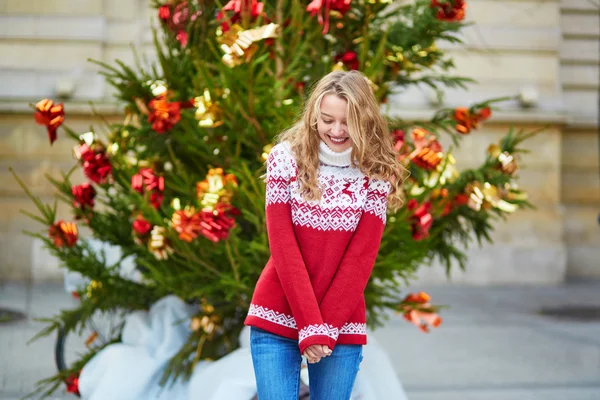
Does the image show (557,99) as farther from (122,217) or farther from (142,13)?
(122,217)

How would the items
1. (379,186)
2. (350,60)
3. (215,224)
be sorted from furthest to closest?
(350,60), (215,224), (379,186)

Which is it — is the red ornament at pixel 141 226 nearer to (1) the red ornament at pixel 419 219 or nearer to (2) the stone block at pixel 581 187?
(1) the red ornament at pixel 419 219

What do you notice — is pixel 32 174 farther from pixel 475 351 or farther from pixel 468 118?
pixel 468 118

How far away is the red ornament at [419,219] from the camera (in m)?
3.97

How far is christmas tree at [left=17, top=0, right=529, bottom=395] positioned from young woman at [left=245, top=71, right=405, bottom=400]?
1102mm

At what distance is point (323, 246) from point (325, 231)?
0.05m

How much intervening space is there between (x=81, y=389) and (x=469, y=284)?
8.33m

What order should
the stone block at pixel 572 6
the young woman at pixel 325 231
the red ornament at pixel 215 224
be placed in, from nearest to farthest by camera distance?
1. the young woman at pixel 325 231
2. the red ornament at pixel 215 224
3. the stone block at pixel 572 6

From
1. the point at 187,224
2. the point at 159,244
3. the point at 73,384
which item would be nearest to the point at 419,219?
the point at 187,224

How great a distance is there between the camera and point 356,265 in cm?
258

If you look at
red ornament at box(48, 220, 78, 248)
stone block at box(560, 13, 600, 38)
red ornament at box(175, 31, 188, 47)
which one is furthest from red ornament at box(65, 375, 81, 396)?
stone block at box(560, 13, 600, 38)

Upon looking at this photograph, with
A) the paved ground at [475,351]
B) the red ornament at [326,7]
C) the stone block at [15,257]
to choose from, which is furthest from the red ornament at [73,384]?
the stone block at [15,257]

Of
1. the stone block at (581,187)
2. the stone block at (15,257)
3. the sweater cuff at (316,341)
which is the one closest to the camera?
the sweater cuff at (316,341)

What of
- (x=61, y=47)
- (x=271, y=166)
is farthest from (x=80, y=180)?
(x=271, y=166)
